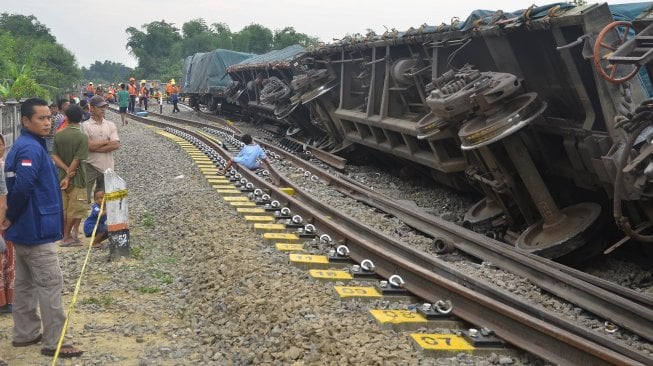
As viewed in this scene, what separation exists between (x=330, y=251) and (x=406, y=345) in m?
2.24

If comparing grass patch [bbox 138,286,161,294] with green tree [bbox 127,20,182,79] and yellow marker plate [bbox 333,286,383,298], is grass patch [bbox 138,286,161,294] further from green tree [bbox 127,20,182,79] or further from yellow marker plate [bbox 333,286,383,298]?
green tree [bbox 127,20,182,79]

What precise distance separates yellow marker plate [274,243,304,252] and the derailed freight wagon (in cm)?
1882

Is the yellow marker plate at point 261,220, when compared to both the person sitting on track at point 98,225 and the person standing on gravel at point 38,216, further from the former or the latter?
the person standing on gravel at point 38,216

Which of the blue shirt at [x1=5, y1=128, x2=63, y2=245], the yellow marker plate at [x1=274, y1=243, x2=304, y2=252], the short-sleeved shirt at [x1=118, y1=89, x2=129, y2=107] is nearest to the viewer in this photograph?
the blue shirt at [x1=5, y1=128, x2=63, y2=245]

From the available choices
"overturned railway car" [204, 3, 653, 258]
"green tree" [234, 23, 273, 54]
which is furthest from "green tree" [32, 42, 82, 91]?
"overturned railway car" [204, 3, 653, 258]

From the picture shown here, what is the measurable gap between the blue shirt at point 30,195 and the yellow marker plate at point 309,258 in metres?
2.20

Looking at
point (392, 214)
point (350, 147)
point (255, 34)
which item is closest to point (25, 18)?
point (255, 34)

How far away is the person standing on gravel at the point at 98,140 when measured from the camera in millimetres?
Result: 7316

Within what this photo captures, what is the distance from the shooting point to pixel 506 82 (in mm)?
6480

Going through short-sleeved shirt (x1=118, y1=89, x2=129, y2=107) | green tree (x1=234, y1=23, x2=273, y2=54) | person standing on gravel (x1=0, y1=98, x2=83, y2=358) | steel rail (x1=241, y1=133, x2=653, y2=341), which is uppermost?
green tree (x1=234, y1=23, x2=273, y2=54)

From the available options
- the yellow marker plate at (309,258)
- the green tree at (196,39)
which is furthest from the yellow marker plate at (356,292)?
the green tree at (196,39)

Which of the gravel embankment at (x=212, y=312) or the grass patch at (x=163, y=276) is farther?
the grass patch at (x=163, y=276)

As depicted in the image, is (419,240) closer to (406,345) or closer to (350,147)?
(406,345)

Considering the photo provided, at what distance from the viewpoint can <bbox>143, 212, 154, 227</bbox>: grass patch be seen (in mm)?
8078
